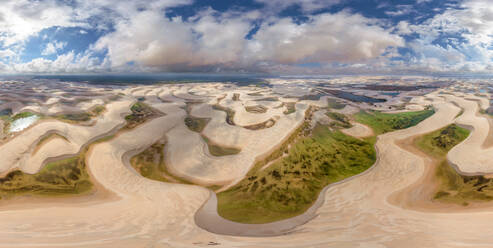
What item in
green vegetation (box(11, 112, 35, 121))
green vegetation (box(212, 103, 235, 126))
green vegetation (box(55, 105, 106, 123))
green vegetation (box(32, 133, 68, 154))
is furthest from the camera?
green vegetation (box(212, 103, 235, 126))

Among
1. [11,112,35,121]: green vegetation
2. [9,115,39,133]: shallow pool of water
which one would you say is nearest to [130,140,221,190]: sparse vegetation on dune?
[9,115,39,133]: shallow pool of water

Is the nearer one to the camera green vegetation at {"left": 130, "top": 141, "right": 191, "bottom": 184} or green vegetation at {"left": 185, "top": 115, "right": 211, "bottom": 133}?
green vegetation at {"left": 130, "top": 141, "right": 191, "bottom": 184}

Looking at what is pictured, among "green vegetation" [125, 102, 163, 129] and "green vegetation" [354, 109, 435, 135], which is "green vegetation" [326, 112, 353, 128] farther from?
"green vegetation" [125, 102, 163, 129]

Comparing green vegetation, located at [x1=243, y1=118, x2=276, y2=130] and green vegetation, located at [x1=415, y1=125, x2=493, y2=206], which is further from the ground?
green vegetation, located at [x1=243, y1=118, x2=276, y2=130]

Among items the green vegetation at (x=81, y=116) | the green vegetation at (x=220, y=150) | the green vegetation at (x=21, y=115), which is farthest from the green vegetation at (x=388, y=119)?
the green vegetation at (x=21, y=115)

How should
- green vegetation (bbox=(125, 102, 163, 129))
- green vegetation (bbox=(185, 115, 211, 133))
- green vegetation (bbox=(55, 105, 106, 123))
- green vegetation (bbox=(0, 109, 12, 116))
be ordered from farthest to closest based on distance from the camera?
green vegetation (bbox=(185, 115, 211, 133)) → green vegetation (bbox=(125, 102, 163, 129)) → green vegetation (bbox=(55, 105, 106, 123)) → green vegetation (bbox=(0, 109, 12, 116))

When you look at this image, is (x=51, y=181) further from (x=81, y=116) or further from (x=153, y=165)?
(x=81, y=116)
